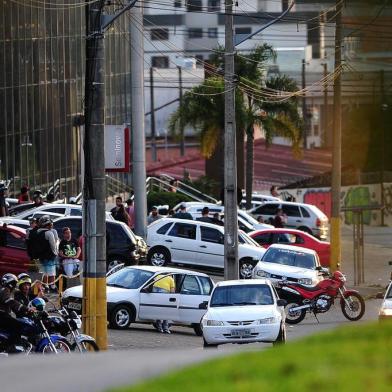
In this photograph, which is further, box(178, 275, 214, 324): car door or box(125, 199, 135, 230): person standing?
box(125, 199, 135, 230): person standing

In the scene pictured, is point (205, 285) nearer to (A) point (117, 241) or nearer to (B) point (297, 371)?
(A) point (117, 241)

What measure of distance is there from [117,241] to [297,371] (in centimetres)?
2546

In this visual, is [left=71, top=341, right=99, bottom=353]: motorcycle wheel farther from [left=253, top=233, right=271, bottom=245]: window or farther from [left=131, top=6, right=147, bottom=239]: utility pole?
[left=253, top=233, right=271, bottom=245]: window

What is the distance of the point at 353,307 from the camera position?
31078mm

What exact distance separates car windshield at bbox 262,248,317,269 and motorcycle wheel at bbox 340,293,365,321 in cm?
376

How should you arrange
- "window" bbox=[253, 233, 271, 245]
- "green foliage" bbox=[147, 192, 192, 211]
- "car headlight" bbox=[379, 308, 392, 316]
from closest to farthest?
1. "car headlight" bbox=[379, 308, 392, 316]
2. "window" bbox=[253, 233, 271, 245]
3. "green foliage" bbox=[147, 192, 192, 211]

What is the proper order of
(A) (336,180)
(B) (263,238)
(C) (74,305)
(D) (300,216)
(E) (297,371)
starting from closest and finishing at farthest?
(E) (297,371) → (C) (74,305) → (A) (336,180) → (B) (263,238) → (D) (300,216)

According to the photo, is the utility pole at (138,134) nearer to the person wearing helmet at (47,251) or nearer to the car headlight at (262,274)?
the car headlight at (262,274)

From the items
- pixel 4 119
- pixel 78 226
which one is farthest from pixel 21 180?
pixel 78 226

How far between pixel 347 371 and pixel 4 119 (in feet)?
144

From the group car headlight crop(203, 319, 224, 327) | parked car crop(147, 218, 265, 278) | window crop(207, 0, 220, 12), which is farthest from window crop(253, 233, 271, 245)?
window crop(207, 0, 220, 12)

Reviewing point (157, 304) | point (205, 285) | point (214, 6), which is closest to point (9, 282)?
point (157, 304)

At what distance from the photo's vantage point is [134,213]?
40.2m

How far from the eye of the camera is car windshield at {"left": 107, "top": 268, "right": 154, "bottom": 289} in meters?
28.3
